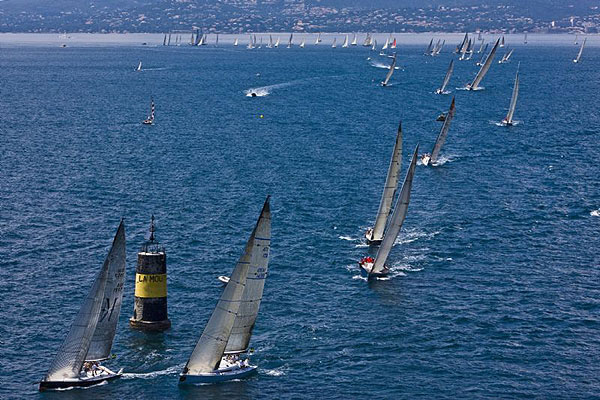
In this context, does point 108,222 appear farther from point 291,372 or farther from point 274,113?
point 274,113

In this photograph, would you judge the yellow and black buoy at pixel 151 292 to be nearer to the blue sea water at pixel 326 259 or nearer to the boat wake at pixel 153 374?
the blue sea water at pixel 326 259

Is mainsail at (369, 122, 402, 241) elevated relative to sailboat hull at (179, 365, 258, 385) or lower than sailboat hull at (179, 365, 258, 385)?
elevated

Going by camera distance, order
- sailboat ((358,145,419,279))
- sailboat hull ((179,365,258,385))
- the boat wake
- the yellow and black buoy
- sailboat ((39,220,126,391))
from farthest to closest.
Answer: sailboat ((358,145,419,279)) → the yellow and black buoy → the boat wake → sailboat hull ((179,365,258,385)) → sailboat ((39,220,126,391))

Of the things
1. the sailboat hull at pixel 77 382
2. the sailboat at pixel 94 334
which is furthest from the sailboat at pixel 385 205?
the sailboat hull at pixel 77 382

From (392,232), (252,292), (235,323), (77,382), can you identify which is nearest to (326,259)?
(392,232)

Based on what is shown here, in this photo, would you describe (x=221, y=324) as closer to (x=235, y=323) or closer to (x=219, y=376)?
(x=235, y=323)

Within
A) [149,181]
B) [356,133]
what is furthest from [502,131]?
[149,181]

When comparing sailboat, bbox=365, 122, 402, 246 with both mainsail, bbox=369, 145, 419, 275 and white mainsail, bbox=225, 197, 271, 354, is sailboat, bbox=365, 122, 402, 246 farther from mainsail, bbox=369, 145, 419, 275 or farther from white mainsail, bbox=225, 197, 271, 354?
white mainsail, bbox=225, 197, 271, 354

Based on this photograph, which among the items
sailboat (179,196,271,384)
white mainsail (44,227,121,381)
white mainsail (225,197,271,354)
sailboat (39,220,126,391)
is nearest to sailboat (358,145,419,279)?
white mainsail (225,197,271,354)
